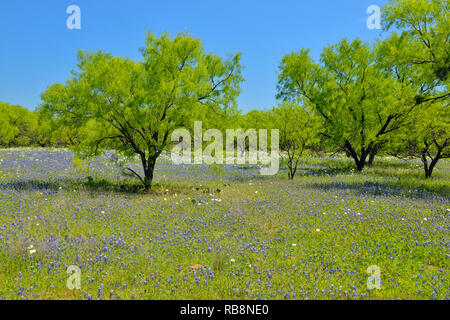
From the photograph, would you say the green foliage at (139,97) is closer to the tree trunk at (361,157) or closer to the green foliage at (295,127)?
the green foliage at (295,127)

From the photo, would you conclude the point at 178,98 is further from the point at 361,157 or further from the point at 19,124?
the point at 19,124

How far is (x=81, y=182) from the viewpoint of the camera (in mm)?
14891

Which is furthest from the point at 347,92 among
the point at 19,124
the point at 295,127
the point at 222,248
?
the point at 19,124

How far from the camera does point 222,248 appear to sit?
250 inches

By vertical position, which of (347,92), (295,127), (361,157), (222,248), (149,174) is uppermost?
(347,92)

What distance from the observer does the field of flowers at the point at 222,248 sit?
485 centimetres

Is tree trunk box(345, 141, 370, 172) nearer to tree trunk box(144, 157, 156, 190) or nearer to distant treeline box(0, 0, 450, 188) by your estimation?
distant treeline box(0, 0, 450, 188)

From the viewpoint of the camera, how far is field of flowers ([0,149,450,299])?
15.9 feet

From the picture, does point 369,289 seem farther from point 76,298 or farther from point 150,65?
point 150,65

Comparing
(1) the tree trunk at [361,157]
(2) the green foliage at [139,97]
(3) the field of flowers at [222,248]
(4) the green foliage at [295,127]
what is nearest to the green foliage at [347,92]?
(1) the tree trunk at [361,157]

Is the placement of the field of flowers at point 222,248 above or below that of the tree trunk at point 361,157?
below

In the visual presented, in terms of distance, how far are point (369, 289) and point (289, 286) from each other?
1.33 meters
